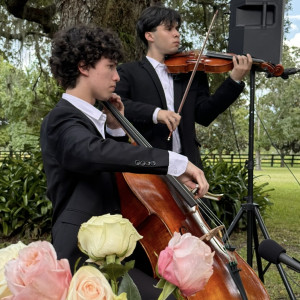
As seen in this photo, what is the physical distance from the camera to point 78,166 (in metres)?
1.50

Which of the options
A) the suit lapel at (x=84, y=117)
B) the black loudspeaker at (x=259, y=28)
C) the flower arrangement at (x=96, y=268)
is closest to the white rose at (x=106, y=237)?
the flower arrangement at (x=96, y=268)

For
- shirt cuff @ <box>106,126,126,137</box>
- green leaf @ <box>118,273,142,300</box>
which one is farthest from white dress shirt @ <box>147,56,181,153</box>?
green leaf @ <box>118,273,142,300</box>

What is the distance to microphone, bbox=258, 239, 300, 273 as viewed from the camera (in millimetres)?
1005

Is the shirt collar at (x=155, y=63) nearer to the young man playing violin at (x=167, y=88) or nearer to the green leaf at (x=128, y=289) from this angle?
the young man playing violin at (x=167, y=88)

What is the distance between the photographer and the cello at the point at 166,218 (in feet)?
5.70

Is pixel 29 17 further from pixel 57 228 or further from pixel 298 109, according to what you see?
pixel 298 109

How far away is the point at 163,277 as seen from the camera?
2.35 feet

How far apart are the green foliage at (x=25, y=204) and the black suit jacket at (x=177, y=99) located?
275 centimetres

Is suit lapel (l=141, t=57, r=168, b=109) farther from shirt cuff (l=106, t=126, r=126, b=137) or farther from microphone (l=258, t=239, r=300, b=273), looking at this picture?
microphone (l=258, t=239, r=300, b=273)

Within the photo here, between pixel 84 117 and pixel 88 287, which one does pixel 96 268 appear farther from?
pixel 84 117

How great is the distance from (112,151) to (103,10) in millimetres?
3805

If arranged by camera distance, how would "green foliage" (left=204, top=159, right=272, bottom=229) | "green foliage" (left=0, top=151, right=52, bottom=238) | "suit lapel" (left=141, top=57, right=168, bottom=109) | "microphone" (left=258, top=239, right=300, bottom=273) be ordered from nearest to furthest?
"microphone" (left=258, top=239, right=300, bottom=273), "suit lapel" (left=141, top=57, right=168, bottom=109), "green foliage" (left=0, top=151, right=52, bottom=238), "green foliage" (left=204, top=159, right=272, bottom=229)

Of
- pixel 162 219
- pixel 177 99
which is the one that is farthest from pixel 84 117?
pixel 177 99

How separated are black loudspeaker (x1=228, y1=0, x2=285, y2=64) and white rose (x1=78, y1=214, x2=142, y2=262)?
2.74m
